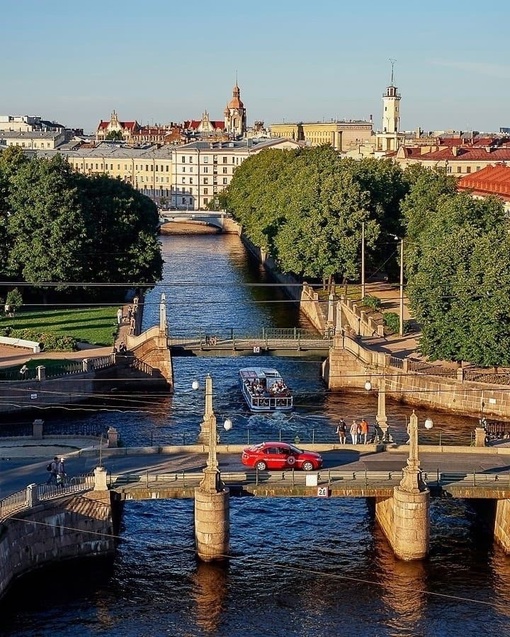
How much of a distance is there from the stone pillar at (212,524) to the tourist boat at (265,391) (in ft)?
78.4

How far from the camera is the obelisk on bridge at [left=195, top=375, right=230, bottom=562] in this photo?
48.8m

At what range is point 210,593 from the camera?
156ft

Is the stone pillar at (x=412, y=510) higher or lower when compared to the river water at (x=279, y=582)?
higher

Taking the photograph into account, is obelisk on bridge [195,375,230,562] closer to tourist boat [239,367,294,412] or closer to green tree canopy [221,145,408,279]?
tourist boat [239,367,294,412]

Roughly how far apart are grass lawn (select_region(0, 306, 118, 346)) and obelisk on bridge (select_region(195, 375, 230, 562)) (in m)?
37.7

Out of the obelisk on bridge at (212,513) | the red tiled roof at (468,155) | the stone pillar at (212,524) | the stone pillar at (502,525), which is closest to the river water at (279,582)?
the stone pillar at (502,525)

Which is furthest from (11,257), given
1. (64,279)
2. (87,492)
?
(87,492)

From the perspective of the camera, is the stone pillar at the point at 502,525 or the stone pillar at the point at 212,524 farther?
the stone pillar at the point at 502,525

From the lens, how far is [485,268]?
252 ft

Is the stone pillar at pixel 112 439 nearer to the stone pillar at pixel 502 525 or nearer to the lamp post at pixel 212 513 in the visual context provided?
the lamp post at pixel 212 513

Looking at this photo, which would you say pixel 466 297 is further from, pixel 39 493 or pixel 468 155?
pixel 468 155

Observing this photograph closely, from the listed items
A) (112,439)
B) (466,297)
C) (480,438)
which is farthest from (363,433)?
(466,297)

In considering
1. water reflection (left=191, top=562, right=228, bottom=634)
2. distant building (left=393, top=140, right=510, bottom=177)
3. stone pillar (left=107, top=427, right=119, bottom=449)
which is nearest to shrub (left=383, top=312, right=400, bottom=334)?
stone pillar (left=107, top=427, right=119, bottom=449)

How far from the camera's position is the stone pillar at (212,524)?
160 ft
